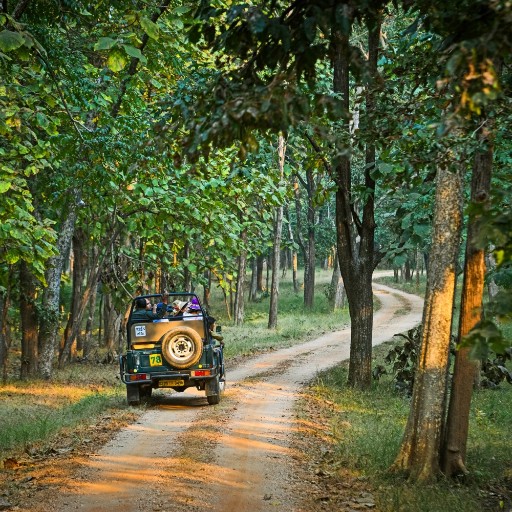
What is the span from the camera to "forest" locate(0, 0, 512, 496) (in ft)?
17.0

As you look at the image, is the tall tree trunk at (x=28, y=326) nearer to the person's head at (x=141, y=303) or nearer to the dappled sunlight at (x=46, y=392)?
the dappled sunlight at (x=46, y=392)

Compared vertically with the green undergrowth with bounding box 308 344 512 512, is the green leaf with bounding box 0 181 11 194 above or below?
above

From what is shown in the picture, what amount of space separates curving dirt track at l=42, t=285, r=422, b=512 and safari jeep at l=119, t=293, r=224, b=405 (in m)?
0.51

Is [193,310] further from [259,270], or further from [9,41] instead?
[259,270]

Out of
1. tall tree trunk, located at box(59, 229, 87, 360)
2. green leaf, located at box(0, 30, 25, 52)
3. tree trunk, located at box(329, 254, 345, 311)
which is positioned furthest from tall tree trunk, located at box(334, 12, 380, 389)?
tree trunk, located at box(329, 254, 345, 311)

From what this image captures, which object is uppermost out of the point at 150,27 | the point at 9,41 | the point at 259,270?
the point at 150,27

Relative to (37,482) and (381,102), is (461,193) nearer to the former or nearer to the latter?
(381,102)

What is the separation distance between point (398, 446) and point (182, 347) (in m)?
5.49

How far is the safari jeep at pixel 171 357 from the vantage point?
1539cm

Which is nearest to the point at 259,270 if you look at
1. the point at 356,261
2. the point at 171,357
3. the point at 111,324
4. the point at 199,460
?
the point at 111,324

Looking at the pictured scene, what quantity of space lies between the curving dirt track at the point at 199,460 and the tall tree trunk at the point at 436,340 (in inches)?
64.4

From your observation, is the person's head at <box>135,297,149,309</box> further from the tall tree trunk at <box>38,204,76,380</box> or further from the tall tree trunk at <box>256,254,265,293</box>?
the tall tree trunk at <box>256,254,265,293</box>

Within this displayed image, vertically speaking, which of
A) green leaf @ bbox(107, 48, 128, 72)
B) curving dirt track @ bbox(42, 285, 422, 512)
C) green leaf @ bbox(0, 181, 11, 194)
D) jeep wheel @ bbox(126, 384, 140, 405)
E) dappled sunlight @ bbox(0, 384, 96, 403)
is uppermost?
green leaf @ bbox(107, 48, 128, 72)

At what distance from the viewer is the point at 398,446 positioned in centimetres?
1141
